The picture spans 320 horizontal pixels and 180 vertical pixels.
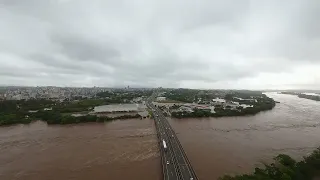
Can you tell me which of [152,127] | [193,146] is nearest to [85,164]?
[193,146]

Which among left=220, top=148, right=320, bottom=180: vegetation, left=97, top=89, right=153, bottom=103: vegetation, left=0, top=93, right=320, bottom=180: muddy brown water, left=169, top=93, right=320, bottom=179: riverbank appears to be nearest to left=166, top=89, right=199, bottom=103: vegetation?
left=97, top=89, right=153, bottom=103: vegetation

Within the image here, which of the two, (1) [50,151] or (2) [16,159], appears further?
(1) [50,151]

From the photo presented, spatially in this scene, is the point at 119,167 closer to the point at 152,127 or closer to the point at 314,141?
the point at 152,127

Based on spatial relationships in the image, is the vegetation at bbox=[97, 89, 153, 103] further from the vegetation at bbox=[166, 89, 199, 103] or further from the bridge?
the bridge

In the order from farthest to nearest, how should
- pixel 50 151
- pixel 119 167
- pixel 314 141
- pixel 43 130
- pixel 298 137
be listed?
1. pixel 43 130
2. pixel 298 137
3. pixel 314 141
4. pixel 50 151
5. pixel 119 167

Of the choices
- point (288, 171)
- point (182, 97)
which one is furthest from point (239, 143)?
point (182, 97)

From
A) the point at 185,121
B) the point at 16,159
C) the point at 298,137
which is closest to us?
the point at 16,159

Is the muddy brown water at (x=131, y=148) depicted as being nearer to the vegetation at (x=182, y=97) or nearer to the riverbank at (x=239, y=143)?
the riverbank at (x=239, y=143)
